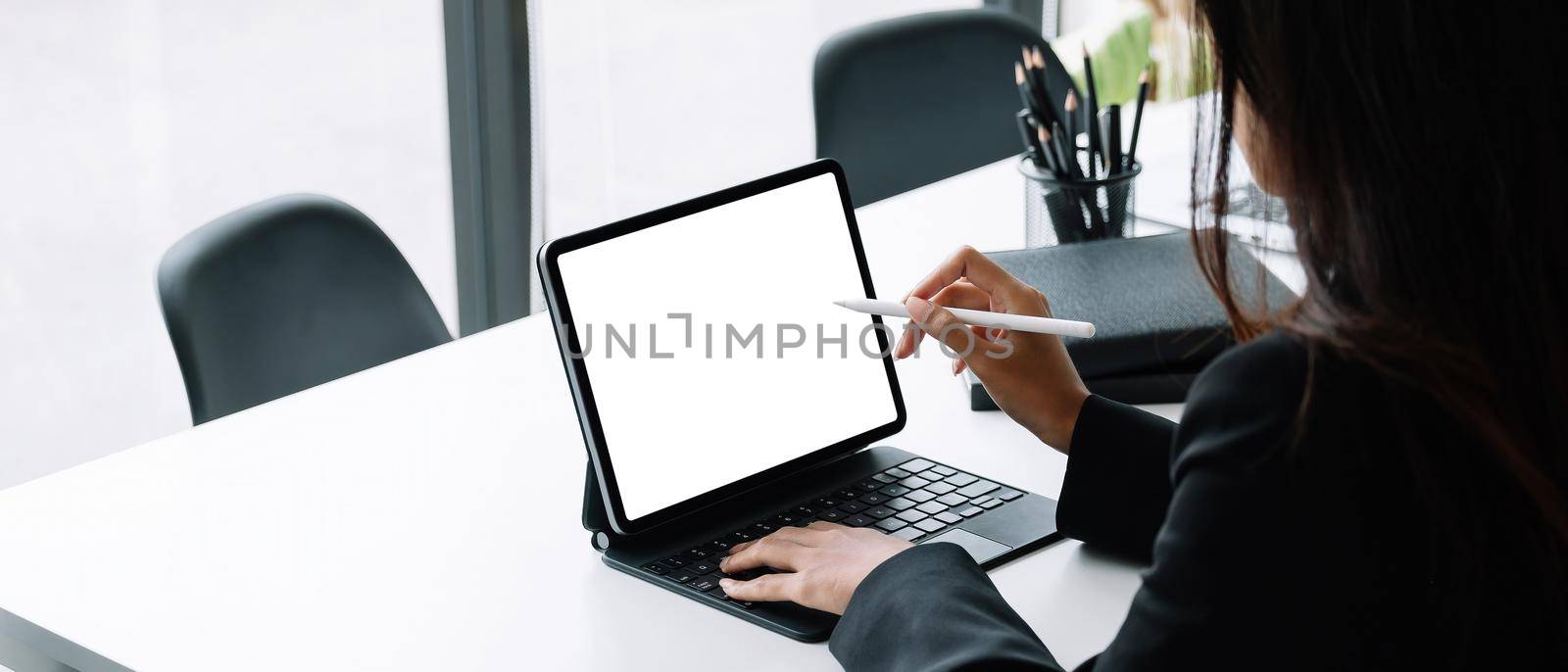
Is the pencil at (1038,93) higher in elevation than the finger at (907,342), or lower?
higher

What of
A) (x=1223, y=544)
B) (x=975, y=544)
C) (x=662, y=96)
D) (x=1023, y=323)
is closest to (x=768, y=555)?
(x=975, y=544)

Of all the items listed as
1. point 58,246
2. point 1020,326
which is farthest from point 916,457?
point 58,246

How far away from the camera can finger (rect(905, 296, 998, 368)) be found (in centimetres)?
105

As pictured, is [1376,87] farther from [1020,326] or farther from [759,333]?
[759,333]

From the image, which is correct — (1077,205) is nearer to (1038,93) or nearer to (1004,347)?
(1038,93)

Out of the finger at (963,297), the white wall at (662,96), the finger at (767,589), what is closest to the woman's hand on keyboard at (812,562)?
the finger at (767,589)

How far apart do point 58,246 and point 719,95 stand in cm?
144

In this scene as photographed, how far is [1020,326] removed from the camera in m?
1.04

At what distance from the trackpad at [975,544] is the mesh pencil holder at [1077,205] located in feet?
1.95

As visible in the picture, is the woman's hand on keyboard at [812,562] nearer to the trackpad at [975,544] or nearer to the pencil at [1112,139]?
the trackpad at [975,544]

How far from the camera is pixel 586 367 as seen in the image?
994mm

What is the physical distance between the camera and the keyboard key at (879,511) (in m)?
1.04

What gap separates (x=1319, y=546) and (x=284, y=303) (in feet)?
3.83

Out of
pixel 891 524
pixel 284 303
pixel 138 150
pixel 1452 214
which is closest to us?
pixel 1452 214
